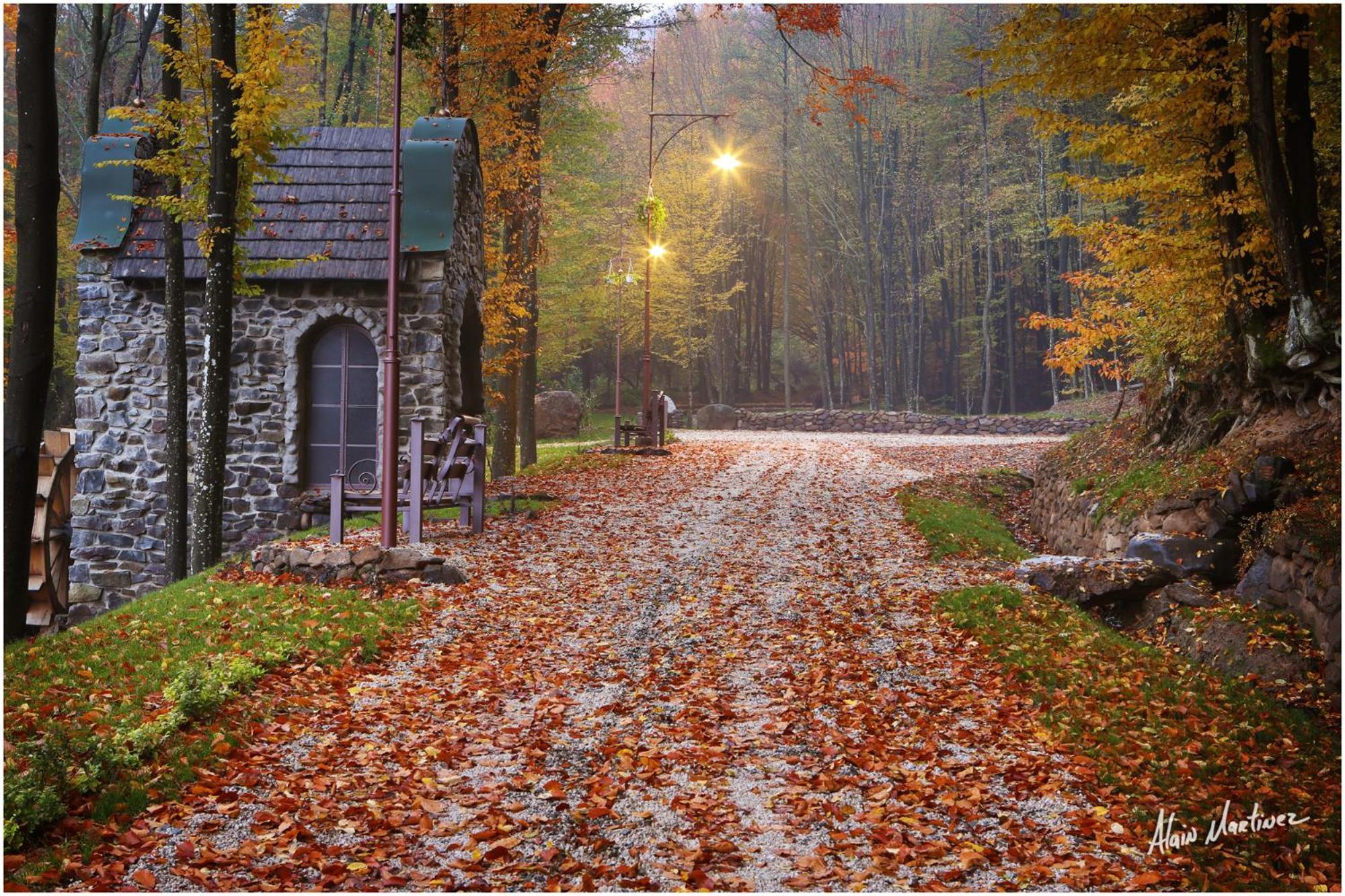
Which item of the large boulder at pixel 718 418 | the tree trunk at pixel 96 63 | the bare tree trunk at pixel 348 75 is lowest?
the large boulder at pixel 718 418

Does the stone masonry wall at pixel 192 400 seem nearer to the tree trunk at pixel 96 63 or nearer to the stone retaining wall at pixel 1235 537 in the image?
the tree trunk at pixel 96 63

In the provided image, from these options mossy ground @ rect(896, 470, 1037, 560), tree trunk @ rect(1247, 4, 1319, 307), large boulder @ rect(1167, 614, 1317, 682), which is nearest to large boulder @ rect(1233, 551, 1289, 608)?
large boulder @ rect(1167, 614, 1317, 682)

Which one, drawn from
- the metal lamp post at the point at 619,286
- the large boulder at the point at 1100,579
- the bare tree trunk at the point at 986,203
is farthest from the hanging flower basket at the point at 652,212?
the bare tree trunk at the point at 986,203

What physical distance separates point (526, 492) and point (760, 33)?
29397mm

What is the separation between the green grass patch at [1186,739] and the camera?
451 cm

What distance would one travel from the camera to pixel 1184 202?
9555 mm

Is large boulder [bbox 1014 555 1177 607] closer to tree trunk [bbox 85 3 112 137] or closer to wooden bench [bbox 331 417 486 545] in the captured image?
wooden bench [bbox 331 417 486 545]

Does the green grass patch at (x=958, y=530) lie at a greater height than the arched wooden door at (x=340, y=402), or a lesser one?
lesser

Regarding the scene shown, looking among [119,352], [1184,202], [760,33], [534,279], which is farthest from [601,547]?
[760,33]

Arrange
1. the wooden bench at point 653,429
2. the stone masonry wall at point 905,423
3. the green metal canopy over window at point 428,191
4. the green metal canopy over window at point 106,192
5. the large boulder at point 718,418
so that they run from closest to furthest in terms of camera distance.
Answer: the green metal canopy over window at point 428,191 < the green metal canopy over window at point 106,192 < the wooden bench at point 653,429 < the stone masonry wall at point 905,423 < the large boulder at point 718,418

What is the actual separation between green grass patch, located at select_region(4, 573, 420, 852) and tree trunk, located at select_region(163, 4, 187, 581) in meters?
2.08

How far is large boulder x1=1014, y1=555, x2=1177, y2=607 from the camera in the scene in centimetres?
823

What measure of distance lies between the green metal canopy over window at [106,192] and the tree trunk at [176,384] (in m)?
3.41

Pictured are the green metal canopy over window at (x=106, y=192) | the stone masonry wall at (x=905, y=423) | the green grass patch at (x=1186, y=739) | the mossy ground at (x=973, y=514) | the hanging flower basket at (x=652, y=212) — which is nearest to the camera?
the green grass patch at (x=1186, y=739)
